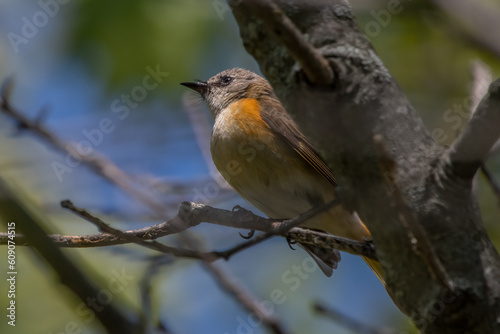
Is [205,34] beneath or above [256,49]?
beneath

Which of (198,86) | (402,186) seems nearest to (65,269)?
(402,186)

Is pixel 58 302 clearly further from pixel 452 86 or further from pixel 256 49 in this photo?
pixel 452 86

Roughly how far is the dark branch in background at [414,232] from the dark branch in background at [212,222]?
35 cm

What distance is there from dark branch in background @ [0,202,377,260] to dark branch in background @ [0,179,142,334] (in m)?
0.80

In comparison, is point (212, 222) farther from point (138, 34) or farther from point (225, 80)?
point (225, 80)

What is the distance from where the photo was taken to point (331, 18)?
2102 millimetres

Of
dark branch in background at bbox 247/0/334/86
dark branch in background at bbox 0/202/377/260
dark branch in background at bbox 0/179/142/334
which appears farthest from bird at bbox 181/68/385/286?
dark branch in background at bbox 0/179/142/334

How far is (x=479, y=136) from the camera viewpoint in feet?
5.62

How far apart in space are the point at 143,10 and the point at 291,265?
2.61 meters

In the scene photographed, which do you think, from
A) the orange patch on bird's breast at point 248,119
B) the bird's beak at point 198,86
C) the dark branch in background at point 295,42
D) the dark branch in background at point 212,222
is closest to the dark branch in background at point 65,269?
the dark branch in background at point 212,222

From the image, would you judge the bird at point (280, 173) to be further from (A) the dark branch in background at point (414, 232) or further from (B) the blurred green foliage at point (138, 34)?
(A) the dark branch in background at point (414, 232)

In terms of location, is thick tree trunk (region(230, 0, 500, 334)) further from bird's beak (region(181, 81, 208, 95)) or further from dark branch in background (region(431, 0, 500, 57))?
bird's beak (region(181, 81, 208, 95))

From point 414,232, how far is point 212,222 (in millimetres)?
1556

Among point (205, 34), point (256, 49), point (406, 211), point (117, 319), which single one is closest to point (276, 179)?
point (205, 34)
